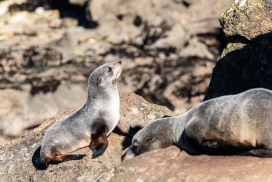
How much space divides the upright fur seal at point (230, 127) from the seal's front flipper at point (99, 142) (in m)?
0.96

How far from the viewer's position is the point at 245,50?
801 centimetres

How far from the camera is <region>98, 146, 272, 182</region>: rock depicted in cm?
517

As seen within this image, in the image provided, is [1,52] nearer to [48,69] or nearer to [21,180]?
[48,69]

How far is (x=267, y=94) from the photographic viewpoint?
5531mm

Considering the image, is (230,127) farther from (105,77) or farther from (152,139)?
(105,77)

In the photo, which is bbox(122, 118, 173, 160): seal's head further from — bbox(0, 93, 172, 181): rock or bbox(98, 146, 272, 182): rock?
bbox(0, 93, 172, 181): rock

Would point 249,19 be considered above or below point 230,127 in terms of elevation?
above

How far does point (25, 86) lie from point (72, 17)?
8.92 metres

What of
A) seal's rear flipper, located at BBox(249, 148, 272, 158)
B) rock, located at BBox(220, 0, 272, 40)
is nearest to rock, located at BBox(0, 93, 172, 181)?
rock, located at BBox(220, 0, 272, 40)

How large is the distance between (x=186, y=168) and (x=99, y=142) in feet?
5.54

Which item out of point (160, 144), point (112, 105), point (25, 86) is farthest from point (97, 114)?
point (25, 86)

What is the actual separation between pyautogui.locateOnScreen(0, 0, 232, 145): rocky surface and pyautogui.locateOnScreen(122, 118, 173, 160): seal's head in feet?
27.8

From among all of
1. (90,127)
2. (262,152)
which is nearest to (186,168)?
(262,152)

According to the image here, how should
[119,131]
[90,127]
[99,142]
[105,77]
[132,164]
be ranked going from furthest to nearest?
[105,77] < [119,131] < [90,127] < [99,142] < [132,164]
